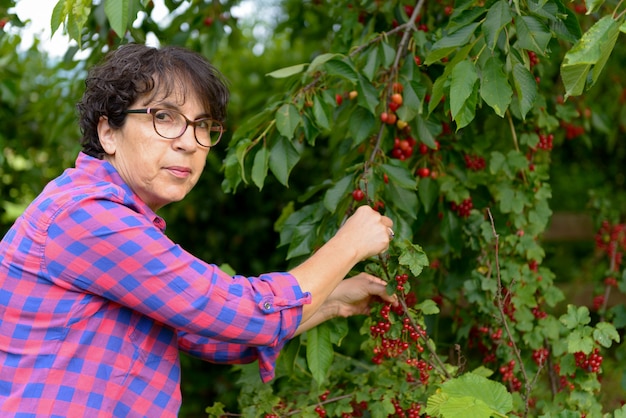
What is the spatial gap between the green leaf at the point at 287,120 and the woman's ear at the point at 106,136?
1.58ft

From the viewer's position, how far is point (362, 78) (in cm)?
204

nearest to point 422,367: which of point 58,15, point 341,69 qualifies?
point 341,69

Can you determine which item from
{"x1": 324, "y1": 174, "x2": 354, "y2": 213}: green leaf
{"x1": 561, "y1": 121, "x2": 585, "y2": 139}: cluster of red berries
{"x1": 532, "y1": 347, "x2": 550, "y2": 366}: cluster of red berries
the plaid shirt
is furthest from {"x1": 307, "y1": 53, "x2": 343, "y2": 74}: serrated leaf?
{"x1": 561, "y1": 121, "x2": 585, "y2": 139}: cluster of red berries

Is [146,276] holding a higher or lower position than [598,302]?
higher

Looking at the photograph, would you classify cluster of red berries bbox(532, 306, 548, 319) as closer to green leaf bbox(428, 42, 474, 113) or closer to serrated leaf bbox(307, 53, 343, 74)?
green leaf bbox(428, 42, 474, 113)

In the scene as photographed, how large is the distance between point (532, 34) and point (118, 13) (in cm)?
Answer: 89

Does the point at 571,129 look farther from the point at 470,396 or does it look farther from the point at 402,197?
the point at 470,396

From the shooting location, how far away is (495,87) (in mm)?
1653

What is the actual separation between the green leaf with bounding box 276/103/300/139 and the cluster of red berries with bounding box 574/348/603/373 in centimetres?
90

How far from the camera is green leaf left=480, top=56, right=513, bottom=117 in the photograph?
5.38ft

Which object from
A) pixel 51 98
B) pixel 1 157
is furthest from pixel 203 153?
pixel 51 98

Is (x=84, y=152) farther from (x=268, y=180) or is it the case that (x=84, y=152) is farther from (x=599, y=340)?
(x=268, y=180)

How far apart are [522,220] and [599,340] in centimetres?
53

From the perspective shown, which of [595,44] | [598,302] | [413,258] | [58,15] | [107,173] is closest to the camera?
[595,44]
